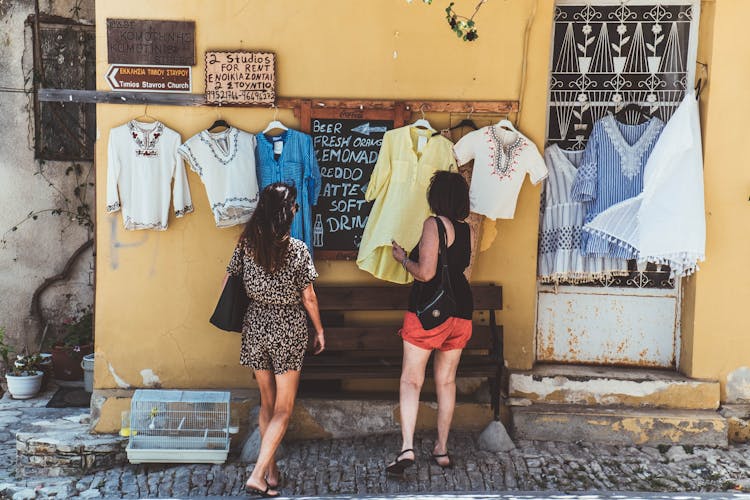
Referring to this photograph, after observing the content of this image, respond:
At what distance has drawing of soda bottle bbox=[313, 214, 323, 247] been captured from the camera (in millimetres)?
6008

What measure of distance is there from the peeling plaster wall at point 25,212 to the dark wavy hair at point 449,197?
419 cm

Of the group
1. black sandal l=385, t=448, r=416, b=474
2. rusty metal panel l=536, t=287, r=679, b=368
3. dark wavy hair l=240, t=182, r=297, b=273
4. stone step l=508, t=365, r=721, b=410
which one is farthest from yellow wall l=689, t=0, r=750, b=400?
dark wavy hair l=240, t=182, r=297, b=273

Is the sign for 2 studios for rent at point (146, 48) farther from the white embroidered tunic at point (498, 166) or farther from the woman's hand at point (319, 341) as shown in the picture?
the woman's hand at point (319, 341)

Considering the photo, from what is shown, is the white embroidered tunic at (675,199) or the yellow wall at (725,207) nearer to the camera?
the white embroidered tunic at (675,199)

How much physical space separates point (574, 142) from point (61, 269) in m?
5.06

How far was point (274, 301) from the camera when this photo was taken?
4.75 metres

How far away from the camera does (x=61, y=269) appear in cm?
765

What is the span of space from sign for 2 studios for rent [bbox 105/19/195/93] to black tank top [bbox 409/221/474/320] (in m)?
2.49

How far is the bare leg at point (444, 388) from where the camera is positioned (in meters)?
5.18

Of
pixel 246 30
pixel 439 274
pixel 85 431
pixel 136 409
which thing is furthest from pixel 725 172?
pixel 85 431

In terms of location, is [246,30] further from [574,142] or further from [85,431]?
[85,431]

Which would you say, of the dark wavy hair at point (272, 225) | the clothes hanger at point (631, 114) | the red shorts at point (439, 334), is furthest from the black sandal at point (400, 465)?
the clothes hanger at point (631, 114)

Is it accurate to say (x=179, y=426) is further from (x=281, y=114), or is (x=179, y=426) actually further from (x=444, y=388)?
(x=281, y=114)

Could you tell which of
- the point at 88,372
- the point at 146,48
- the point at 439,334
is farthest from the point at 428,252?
the point at 88,372
